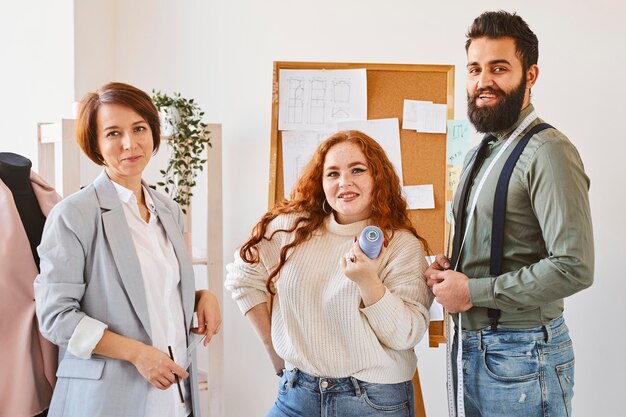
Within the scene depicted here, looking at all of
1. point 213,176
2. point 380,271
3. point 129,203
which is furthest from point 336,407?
point 213,176

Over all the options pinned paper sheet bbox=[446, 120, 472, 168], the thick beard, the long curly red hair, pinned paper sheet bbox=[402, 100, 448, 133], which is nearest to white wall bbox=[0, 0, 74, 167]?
pinned paper sheet bbox=[402, 100, 448, 133]

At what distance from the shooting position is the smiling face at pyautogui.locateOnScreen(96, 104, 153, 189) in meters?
1.79

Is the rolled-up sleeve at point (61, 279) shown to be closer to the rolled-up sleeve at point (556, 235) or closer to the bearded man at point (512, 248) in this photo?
the bearded man at point (512, 248)

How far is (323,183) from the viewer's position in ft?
6.41

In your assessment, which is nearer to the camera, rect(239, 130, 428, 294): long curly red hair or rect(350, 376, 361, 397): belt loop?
rect(350, 376, 361, 397): belt loop

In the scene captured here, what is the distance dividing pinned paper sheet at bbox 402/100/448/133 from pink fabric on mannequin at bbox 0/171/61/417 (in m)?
1.48

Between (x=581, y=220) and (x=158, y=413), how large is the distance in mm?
1116

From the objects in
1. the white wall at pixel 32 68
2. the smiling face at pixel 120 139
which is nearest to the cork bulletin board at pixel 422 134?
the smiling face at pixel 120 139

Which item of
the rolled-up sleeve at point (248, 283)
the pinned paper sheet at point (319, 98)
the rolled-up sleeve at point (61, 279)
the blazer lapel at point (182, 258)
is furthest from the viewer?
the pinned paper sheet at point (319, 98)

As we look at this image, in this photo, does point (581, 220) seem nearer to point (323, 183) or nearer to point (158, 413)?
point (323, 183)

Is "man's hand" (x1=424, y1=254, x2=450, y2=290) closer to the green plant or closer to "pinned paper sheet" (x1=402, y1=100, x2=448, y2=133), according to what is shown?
"pinned paper sheet" (x1=402, y1=100, x2=448, y2=133)

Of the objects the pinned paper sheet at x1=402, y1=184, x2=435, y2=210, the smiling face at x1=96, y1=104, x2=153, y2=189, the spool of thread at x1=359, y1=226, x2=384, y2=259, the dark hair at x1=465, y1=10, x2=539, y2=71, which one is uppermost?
the dark hair at x1=465, y1=10, x2=539, y2=71

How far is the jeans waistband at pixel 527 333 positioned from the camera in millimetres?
1793

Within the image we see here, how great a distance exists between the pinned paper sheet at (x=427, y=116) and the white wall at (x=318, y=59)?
0.44 m
